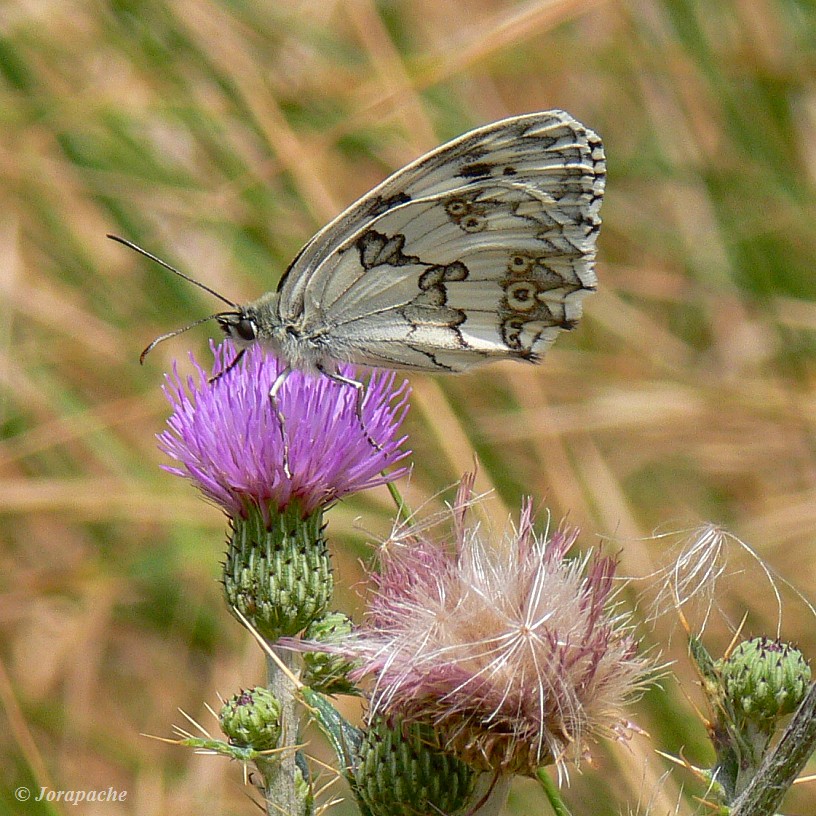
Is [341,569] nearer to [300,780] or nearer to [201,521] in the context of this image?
[201,521]

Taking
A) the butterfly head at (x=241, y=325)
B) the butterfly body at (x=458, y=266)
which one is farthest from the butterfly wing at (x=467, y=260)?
the butterfly head at (x=241, y=325)

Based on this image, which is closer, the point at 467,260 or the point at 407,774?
the point at 407,774

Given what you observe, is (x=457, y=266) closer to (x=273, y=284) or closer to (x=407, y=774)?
(x=407, y=774)

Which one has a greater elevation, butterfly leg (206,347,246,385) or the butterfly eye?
the butterfly eye

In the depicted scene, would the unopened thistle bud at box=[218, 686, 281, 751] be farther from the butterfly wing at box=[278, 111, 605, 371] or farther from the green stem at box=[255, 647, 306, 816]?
the butterfly wing at box=[278, 111, 605, 371]

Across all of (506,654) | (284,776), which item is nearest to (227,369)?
(284,776)

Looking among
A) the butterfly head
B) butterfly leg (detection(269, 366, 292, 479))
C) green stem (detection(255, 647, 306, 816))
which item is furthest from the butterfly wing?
green stem (detection(255, 647, 306, 816))

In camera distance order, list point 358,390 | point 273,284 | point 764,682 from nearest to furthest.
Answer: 1. point 764,682
2. point 358,390
3. point 273,284
